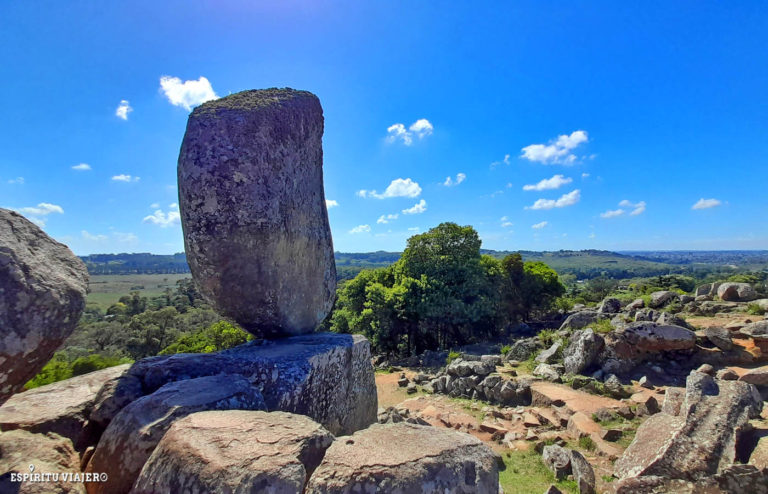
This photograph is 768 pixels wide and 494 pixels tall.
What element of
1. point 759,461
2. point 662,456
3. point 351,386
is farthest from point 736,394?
point 351,386

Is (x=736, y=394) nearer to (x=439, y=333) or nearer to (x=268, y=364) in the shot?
(x=268, y=364)

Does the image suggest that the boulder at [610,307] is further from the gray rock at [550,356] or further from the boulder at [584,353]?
the boulder at [584,353]

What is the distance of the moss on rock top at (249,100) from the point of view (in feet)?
17.1

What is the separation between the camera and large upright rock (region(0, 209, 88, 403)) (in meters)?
2.88

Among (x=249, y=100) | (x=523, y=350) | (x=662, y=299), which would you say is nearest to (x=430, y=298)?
(x=523, y=350)

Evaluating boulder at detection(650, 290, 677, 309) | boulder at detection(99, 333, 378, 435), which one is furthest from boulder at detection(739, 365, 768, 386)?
boulder at detection(650, 290, 677, 309)

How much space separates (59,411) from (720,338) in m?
14.9

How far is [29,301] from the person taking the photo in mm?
2967

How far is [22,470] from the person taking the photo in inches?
112

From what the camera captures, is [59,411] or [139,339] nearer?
[59,411]

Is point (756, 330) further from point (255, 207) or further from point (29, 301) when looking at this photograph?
point (29, 301)

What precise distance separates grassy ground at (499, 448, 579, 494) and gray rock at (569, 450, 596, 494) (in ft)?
0.62

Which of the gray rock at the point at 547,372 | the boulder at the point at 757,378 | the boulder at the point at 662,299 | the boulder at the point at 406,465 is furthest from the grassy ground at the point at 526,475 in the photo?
the boulder at the point at 662,299

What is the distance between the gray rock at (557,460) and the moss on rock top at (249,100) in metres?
7.41
